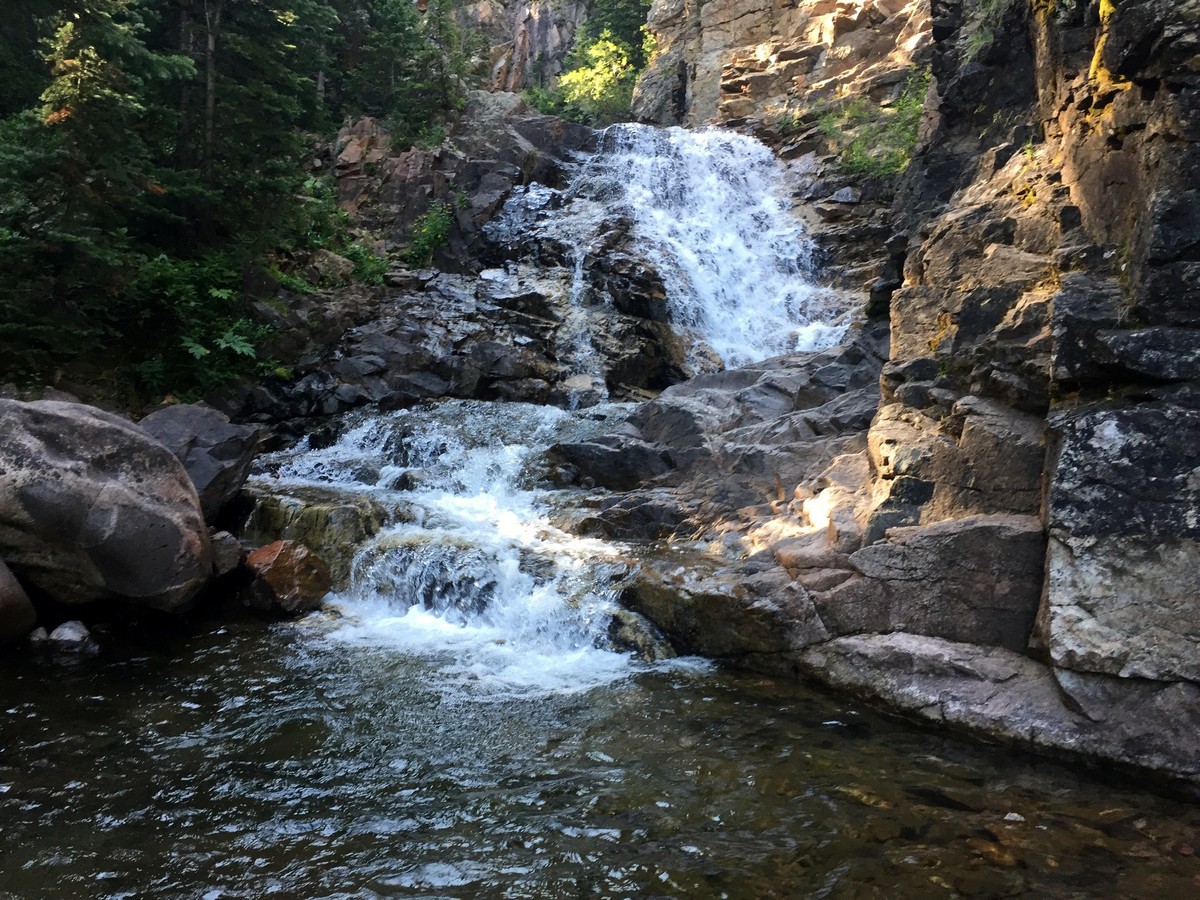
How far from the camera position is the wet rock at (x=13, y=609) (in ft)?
23.9

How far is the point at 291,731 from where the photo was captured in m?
6.06

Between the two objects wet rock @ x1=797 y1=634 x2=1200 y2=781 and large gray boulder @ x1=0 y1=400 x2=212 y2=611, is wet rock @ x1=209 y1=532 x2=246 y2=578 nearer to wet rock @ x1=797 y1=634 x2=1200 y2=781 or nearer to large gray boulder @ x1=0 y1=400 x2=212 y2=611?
large gray boulder @ x1=0 y1=400 x2=212 y2=611

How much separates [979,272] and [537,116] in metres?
21.5

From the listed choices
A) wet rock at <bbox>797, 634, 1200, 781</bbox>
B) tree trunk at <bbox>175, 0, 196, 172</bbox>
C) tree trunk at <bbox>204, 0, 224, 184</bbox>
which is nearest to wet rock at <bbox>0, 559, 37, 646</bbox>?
wet rock at <bbox>797, 634, 1200, 781</bbox>

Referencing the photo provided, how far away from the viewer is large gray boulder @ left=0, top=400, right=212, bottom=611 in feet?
25.1

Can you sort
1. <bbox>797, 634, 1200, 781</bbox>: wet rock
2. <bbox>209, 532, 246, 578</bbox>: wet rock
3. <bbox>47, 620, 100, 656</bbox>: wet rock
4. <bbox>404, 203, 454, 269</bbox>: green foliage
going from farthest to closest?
<bbox>404, 203, 454, 269</bbox>: green foliage
<bbox>209, 532, 246, 578</bbox>: wet rock
<bbox>47, 620, 100, 656</bbox>: wet rock
<bbox>797, 634, 1200, 781</bbox>: wet rock

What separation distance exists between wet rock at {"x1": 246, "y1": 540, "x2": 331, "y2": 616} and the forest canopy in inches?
229

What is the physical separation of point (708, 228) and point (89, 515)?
17.1 meters

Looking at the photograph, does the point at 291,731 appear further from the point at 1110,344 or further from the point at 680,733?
the point at 1110,344

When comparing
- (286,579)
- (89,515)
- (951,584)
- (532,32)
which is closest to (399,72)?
(532,32)

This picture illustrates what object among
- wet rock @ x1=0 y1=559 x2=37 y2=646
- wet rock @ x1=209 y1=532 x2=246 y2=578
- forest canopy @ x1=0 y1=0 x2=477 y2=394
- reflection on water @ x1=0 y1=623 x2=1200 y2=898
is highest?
forest canopy @ x1=0 y1=0 x2=477 y2=394

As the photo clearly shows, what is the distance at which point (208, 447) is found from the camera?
10.4 meters

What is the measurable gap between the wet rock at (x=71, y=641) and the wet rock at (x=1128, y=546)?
28.7 ft

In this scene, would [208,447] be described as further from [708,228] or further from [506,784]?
[708,228]
